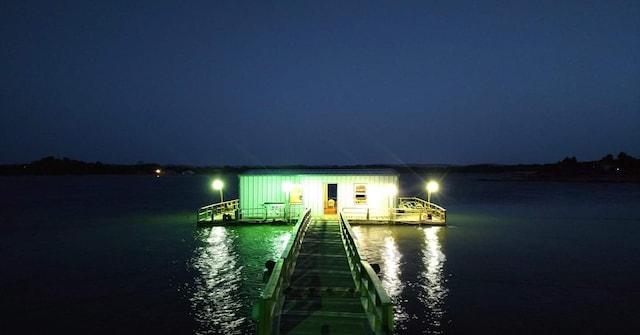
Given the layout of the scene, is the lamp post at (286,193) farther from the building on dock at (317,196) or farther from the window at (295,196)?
the window at (295,196)

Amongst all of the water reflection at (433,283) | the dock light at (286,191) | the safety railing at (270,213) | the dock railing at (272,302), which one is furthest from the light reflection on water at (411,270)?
the dock light at (286,191)

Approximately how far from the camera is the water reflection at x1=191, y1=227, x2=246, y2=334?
14.1m

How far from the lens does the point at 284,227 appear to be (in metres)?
29.8

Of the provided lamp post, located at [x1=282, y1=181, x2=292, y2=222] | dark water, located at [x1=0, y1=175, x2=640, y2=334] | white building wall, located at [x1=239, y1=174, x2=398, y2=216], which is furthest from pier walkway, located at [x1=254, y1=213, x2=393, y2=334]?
lamp post, located at [x1=282, y1=181, x2=292, y2=222]

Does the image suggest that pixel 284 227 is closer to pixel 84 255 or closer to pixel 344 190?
pixel 344 190

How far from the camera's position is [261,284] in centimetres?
1800

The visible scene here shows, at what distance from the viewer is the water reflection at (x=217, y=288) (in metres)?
14.1

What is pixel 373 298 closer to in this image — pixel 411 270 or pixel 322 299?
pixel 322 299

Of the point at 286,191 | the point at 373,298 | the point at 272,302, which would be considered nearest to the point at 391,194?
the point at 286,191

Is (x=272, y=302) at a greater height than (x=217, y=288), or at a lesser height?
greater

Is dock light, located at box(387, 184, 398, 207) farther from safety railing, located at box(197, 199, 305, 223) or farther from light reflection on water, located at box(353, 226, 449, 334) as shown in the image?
safety railing, located at box(197, 199, 305, 223)

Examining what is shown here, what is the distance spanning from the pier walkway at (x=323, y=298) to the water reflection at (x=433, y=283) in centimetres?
309

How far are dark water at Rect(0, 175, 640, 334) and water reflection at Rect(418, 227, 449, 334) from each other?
6 centimetres

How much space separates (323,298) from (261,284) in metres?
7.18
